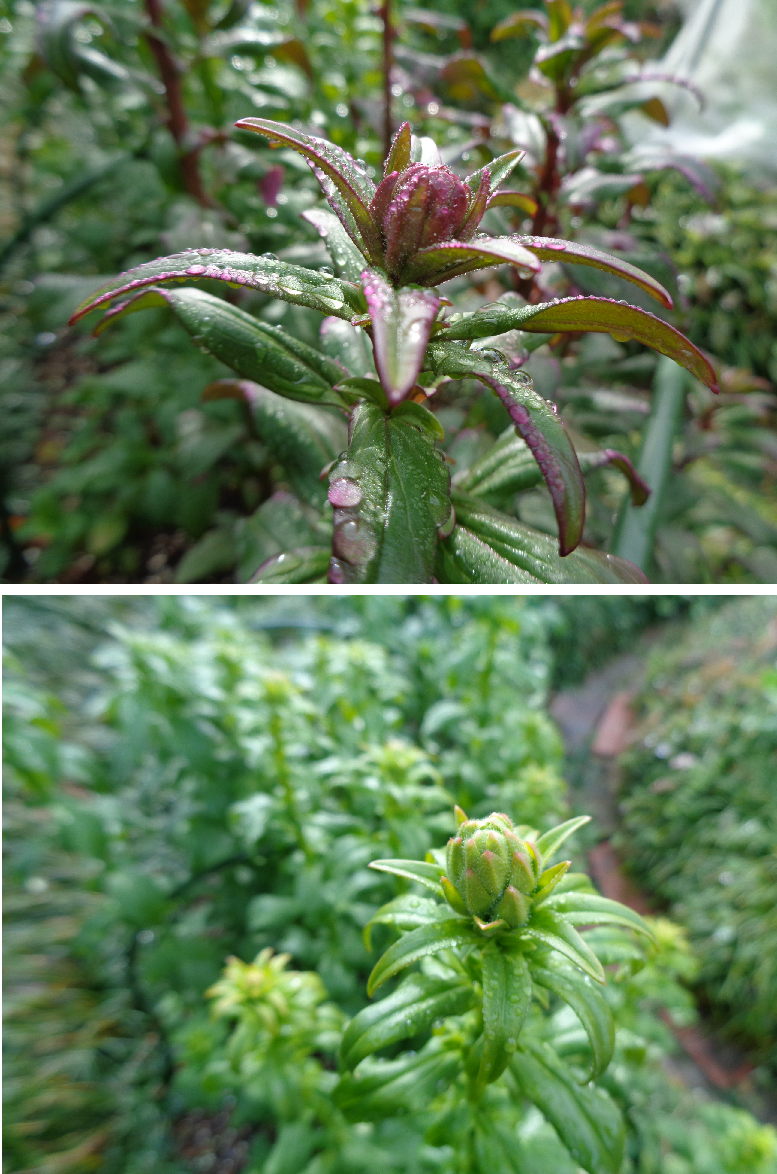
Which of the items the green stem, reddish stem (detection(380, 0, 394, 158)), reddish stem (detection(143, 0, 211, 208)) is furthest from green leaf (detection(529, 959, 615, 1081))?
reddish stem (detection(143, 0, 211, 208))

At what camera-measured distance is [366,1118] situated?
0.63m

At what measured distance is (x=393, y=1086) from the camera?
64 cm

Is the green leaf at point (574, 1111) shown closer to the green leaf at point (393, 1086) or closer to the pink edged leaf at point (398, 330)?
the green leaf at point (393, 1086)

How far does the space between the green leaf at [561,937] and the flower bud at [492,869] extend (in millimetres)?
13

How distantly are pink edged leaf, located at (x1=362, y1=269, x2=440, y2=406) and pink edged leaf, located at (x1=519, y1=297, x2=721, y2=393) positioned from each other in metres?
0.08

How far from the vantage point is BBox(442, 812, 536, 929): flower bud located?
0.50 meters

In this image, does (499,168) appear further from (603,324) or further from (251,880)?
(251,880)

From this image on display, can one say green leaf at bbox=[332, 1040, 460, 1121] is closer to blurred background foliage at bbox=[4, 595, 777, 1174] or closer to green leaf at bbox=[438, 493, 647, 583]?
blurred background foliage at bbox=[4, 595, 777, 1174]

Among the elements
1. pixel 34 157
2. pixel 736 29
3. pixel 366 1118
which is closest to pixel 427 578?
pixel 366 1118

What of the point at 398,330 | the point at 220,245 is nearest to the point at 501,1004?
the point at 398,330

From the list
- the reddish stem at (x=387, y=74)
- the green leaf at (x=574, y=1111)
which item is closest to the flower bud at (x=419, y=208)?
the green leaf at (x=574, y=1111)

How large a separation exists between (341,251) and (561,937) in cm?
53

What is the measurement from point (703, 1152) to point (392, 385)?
52.2 inches

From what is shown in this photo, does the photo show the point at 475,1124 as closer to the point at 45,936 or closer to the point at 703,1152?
the point at 703,1152
